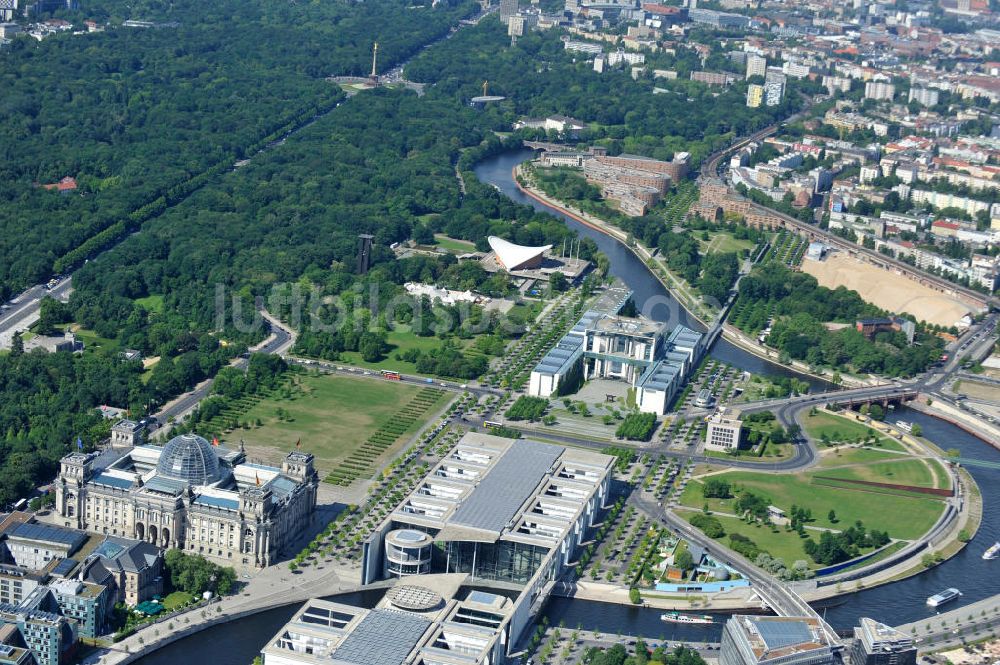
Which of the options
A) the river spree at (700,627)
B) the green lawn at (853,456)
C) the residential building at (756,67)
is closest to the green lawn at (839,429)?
the green lawn at (853,456)

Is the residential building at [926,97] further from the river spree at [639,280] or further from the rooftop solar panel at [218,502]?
the rooftop solar panel at [218,502]

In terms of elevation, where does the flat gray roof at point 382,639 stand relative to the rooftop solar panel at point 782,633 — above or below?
below

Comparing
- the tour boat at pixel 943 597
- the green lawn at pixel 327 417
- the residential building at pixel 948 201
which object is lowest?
the tour boat at pixel 943 597

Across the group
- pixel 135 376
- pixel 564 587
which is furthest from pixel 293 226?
pixel 564 587

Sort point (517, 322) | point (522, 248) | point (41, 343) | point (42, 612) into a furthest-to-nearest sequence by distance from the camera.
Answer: point (522, 248)
point (517, 322)
point (41, 343)
point (42, 612)

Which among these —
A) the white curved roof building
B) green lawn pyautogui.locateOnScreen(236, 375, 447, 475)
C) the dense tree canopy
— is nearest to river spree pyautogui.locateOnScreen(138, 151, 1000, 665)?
green lawn pyautogui.locateOnScreen(236, 375, 447, 475)

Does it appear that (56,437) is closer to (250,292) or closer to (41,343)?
A: (41,343)
